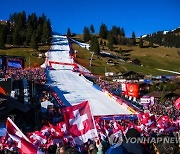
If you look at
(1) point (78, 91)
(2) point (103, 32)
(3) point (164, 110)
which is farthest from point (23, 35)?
(3) point (164, 110)

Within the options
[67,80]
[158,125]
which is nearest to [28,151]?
[158,125]

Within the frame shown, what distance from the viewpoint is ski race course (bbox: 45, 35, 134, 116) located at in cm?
3878

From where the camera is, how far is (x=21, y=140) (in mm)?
8727

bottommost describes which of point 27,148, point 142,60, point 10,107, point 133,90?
point 133,90

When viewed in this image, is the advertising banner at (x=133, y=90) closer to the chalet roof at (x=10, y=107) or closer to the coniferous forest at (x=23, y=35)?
the chalet roof at (x=10, y=107)

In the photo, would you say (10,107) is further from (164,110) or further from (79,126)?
(164,110)

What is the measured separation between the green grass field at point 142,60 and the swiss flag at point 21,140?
227 feet

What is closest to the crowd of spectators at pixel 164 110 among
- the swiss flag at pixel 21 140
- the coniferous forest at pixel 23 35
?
the swiss flag at pixel 21 140

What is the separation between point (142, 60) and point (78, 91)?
6608cm

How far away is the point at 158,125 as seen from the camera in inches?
632

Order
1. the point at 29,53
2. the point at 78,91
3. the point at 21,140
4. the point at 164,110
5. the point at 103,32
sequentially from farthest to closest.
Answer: the point at 103,32, the point at 29,53, the point at 78,91, the point at 164,110, the point at 21,140

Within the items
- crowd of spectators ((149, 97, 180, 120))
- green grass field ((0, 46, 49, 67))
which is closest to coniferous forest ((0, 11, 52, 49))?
green grass field ((0, 46, 49, 67))

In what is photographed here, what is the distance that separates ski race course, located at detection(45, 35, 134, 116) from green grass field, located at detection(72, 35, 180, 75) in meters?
12.7

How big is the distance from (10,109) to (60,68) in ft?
160
